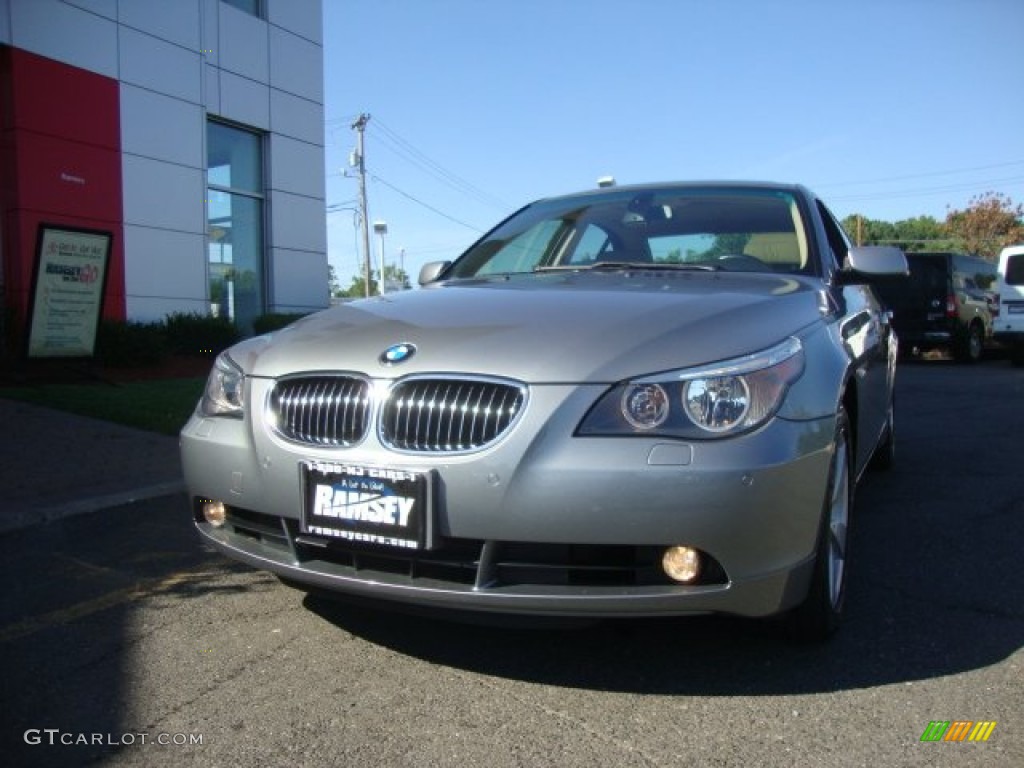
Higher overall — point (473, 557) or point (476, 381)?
point (476, 381)

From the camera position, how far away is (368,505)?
97.3 inches

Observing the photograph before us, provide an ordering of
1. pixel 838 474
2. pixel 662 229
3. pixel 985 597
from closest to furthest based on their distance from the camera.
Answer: pixel 838 474, pixel 985 597, pixel 662 229

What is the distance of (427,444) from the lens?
2475 mm

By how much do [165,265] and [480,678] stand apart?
1124 centimetres

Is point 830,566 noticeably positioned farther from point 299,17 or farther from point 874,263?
point 299,17

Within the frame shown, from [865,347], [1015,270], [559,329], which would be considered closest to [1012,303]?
[1015,270]

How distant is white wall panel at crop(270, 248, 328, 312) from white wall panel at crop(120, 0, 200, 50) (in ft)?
11.6

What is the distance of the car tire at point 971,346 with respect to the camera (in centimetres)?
1711

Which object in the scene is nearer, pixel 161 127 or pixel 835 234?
pixel 835 234

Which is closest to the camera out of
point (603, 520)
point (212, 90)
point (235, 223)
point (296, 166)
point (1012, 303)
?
point (603, 520)

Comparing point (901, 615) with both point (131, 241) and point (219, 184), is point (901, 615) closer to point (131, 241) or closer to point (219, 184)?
point (131, 241)

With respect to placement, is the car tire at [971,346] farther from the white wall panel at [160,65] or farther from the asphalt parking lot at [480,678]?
the asphalt parking lot at [480,678]

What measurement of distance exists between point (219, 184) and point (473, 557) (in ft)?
42.1

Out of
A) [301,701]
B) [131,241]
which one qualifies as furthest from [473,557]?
[131,241]
